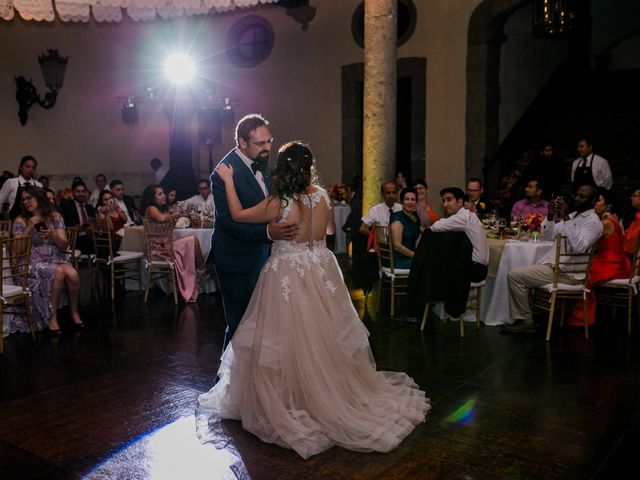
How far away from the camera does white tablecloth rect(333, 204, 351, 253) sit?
32.7ft

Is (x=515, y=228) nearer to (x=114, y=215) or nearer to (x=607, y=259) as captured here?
(x=607, y=259)

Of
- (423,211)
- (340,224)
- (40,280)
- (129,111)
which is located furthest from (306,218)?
(129,111)

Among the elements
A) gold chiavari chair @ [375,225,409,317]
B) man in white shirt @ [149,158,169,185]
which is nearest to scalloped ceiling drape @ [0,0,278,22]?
gold chiavari chair @ [375,225,409,317]

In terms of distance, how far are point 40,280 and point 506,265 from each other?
3.80m

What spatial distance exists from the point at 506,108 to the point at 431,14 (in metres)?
2.02

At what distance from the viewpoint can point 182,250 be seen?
6.88 metres

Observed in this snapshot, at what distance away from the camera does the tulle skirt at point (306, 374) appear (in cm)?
322

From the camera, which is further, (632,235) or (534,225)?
(632,235)

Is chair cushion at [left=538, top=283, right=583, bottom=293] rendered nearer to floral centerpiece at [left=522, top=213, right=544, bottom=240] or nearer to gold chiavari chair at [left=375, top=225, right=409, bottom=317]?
floral centerpiece at [left=522, top=213, right=544, bottom=240]

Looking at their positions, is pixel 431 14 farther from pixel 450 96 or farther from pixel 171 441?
pixel 171 441

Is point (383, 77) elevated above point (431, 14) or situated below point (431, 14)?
below

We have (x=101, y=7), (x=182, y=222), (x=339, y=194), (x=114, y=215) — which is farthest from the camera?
(x=339, y=194)

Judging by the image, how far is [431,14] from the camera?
1060 cm

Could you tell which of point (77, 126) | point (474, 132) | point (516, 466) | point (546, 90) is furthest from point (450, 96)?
point (516, 466)
